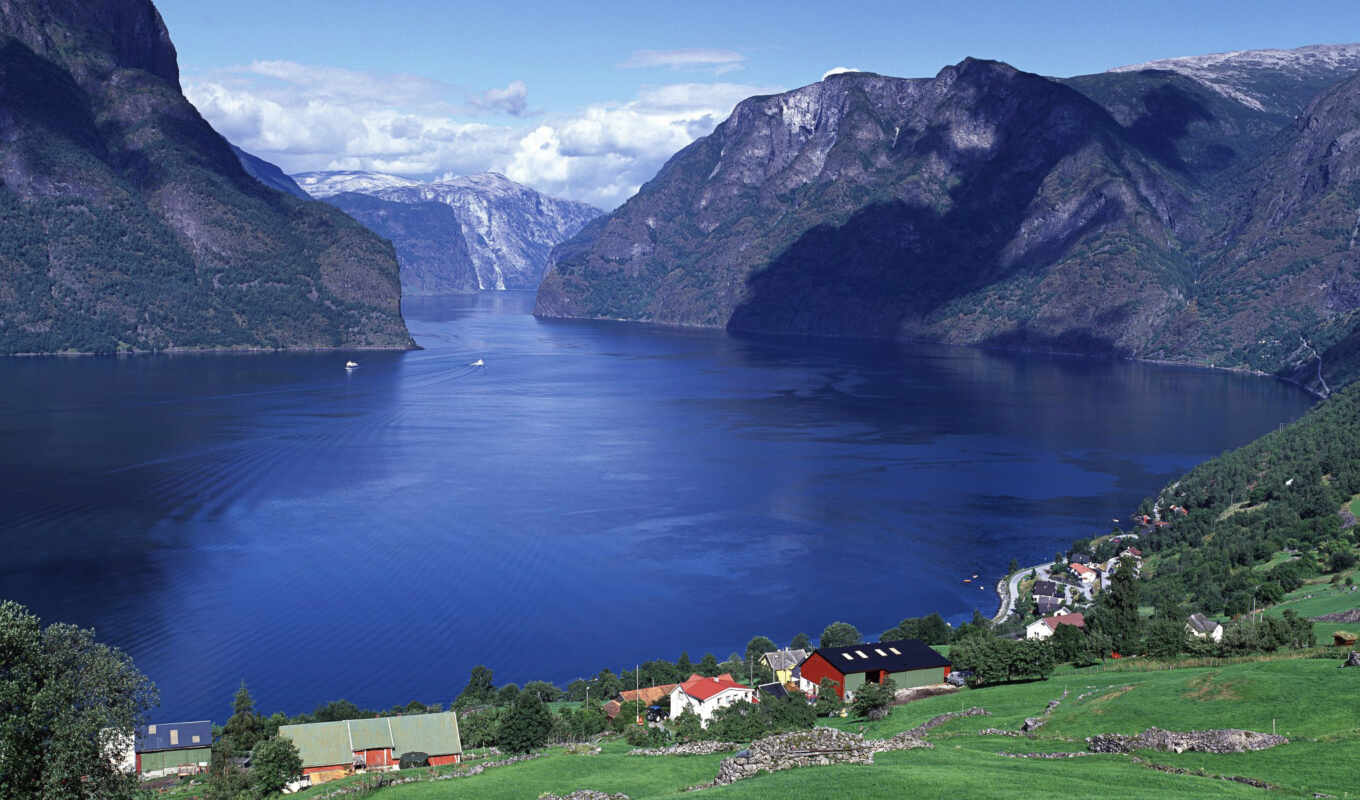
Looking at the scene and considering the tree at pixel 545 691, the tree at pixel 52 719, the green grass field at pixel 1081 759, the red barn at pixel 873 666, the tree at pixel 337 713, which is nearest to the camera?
the green grass field at pixel 1081 759

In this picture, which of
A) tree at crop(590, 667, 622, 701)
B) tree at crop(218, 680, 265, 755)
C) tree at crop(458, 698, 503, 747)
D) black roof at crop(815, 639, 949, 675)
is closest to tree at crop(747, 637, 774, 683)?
black roof at crop(815, 639, 949, 675)

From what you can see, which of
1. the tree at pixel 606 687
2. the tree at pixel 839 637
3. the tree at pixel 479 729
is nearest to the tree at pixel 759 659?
the tree at pixel 839 637

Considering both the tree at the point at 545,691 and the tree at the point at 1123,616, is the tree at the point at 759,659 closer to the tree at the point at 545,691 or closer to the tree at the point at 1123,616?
the tree at the point at 545,691

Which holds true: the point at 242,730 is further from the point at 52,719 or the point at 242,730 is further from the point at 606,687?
the point at 52,719

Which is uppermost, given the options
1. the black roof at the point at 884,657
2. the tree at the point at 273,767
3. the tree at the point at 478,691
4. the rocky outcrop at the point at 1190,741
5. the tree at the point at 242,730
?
the rocky outcrop at the point at 1190,741

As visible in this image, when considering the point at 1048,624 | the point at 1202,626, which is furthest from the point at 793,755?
the point at 1048,624

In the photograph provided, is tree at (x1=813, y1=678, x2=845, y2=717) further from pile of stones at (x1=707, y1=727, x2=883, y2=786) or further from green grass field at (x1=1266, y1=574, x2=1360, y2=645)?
green grass field at (x1=1266, y1=574, x2=1360, y2=645)

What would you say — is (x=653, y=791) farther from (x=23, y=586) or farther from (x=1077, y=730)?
(x=23, y=586)
